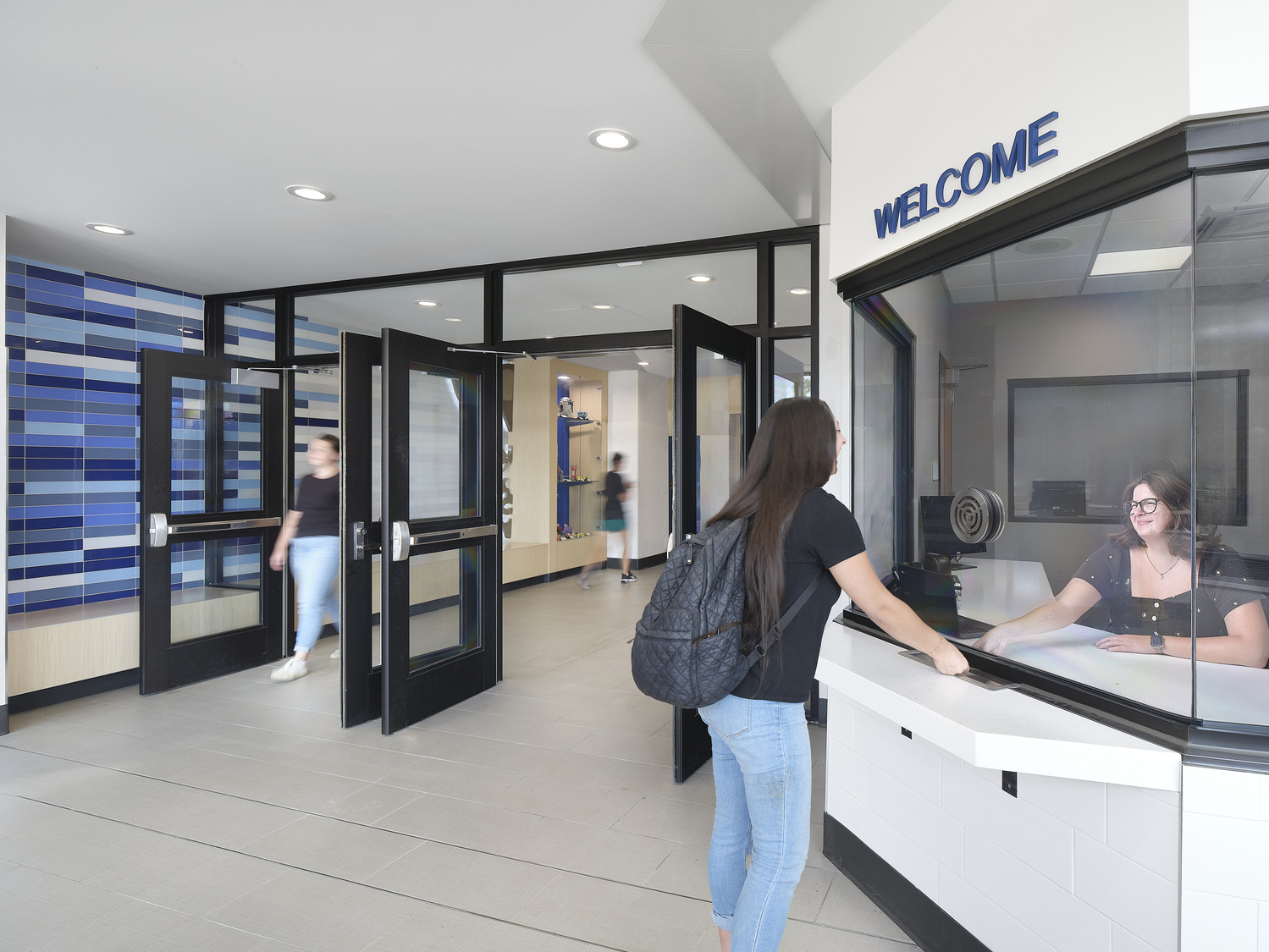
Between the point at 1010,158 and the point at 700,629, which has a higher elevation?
the point at 1010,158

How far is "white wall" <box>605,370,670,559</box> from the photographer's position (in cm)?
1057

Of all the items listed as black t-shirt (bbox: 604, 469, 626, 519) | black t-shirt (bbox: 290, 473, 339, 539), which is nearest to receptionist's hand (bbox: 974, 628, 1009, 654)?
black t-shirt (bbox: 290, 473, 339, 539)

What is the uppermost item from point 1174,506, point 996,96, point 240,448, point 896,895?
point 996,96

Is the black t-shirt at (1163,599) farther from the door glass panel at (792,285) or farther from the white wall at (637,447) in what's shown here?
the white wall at (637,447)

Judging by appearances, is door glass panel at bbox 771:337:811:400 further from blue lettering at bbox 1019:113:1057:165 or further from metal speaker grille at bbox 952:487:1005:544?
blue lettering at bbox 1019:113:1057:165

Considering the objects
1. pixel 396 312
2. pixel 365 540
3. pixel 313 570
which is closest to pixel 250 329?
pixel 396 312

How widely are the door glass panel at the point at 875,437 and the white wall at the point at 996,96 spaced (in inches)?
12.1

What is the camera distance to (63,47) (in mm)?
2439

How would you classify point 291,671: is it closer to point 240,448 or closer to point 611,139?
point 240,448

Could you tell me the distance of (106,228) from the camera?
428 cm

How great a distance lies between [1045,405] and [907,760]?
116 cm

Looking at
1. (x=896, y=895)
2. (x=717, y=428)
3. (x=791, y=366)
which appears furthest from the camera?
(x=791, y=366)

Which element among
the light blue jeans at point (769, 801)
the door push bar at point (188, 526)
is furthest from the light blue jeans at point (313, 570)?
the light blue jeans at point (769, 801)

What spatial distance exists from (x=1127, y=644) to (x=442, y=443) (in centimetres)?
367
